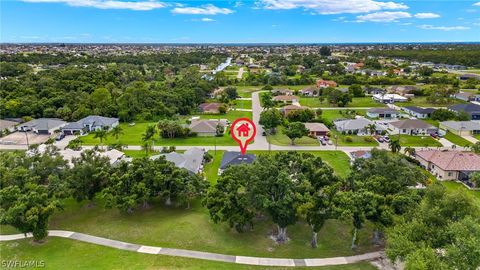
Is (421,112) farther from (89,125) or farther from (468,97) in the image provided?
(89,125)

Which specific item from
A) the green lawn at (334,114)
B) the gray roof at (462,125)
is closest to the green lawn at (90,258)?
the gray roof at (462,125)

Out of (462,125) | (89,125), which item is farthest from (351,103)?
(89,125)

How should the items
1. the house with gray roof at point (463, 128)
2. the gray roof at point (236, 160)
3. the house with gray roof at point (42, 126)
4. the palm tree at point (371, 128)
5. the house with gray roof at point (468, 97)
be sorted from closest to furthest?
the gray roof at point (236, 160) < the palm tree at point (371, 128) < the house with gray roof at point (463, 128) < the house with gray roof at point (42, 126) < the house with gray roof at point (468, 97)

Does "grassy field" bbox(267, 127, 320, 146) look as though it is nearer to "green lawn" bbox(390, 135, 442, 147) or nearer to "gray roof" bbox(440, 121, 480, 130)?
"green lawn" bbox(390, 135, 442, 147)

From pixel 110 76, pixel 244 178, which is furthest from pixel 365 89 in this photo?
pixel 244 178

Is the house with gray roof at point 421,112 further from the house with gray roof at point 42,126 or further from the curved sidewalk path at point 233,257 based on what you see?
the house with gray roof at point 42,126

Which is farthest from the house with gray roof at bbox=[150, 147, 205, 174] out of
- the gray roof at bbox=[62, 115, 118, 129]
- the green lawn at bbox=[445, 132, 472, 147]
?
the green lawn at bbox=[445, 132, 472, 147]
